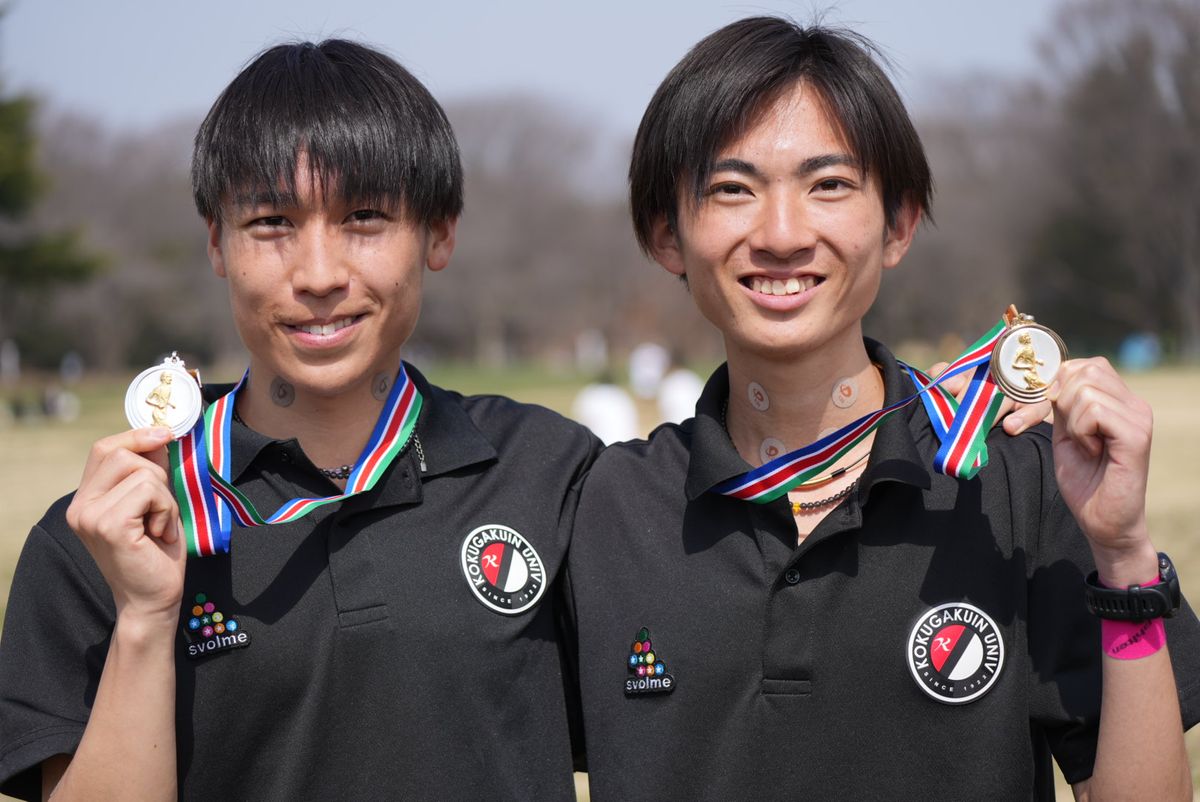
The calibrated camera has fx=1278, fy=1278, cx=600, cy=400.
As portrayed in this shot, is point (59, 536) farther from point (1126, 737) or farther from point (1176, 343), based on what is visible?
point (1176, 343)

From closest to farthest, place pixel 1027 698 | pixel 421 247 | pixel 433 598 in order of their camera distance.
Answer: pixel 1027 698
pixel 433 598
pixel 421 247

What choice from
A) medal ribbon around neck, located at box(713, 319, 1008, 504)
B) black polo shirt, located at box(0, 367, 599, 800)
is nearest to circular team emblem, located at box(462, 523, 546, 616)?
black polo shirt, located at box(0, 367, 599, 800)

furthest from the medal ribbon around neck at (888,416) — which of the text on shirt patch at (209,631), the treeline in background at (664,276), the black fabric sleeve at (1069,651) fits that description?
the treeline in background at (664,276)

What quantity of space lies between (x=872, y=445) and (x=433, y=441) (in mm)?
968

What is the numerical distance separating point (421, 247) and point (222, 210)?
43 cm

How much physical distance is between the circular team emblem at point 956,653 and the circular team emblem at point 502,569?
81cm

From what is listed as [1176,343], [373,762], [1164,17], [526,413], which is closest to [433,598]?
[373,762]

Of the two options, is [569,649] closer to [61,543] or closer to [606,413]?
[61,543]

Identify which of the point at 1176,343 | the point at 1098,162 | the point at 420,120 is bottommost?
the point at 420,120

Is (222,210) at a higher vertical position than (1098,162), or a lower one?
lower

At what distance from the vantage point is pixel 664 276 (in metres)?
62.2

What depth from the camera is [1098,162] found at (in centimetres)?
4406

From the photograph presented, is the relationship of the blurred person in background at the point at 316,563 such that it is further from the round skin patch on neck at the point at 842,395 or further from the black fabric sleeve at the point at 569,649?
the round skin patch on neck at the point at 842,395

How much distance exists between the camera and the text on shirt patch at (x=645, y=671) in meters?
2.60
